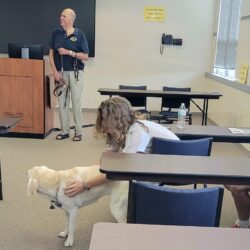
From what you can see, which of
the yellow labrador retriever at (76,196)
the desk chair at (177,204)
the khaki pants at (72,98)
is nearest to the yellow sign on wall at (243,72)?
the khaki pants at (72,98)

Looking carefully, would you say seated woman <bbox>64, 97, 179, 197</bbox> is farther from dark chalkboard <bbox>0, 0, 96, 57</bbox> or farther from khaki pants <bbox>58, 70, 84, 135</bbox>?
dark chalkboard <bbox>0, 0, 96, 57</bbox>

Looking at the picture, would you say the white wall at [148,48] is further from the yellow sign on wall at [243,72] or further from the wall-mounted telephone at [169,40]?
the yellow sign on wall at [243,72]

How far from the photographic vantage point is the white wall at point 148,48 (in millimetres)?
6730

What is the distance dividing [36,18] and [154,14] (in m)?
2.12

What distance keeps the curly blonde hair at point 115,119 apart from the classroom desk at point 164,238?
1.03 m

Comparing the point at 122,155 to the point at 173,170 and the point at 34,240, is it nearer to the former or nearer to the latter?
the point at 173,170

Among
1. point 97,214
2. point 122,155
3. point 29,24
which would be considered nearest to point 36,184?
point 122,155

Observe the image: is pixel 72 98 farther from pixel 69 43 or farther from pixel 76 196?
pixel 76 196

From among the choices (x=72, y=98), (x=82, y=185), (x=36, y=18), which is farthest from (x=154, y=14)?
(x=82, y=185)

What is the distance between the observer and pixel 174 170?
1.90 metres

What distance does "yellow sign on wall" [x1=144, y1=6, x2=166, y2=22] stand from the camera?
671 centimetres

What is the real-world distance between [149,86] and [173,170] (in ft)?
17.2

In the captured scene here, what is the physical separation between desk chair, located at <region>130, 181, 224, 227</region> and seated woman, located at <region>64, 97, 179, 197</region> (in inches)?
22.6

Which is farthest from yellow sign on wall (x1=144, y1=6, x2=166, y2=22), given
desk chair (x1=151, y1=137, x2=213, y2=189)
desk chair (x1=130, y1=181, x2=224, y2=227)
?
desk chair (x1=130, y1=181, x2=224, y2=227)
